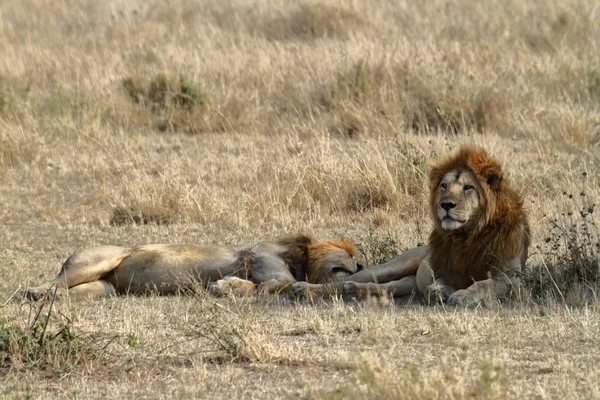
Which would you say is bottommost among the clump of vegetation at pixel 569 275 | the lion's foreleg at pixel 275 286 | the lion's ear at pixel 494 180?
the lion's foreleg at pixel 275 286

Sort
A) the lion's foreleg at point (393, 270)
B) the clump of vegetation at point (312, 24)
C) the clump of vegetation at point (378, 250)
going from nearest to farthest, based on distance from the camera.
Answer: the lion's foreleg at point (393, 270) < the clump of vegetation at point (378, 250) < the clump of vegetation at point (312, 24)

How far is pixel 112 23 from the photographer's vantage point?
23.2 meters

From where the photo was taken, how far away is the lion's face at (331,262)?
30.3 ft

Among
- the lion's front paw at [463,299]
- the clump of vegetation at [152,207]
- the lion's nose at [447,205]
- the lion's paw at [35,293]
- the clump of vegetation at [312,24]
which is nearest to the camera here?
the lion's front paw at [463,299]

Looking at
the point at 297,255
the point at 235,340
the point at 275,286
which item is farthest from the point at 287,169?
the point at 235,340

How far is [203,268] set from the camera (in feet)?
30.6

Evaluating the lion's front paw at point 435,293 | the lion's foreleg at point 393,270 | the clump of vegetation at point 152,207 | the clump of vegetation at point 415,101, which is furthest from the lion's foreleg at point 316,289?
the clump of vegetation at point 415,101

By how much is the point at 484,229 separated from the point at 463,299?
1.79 ft

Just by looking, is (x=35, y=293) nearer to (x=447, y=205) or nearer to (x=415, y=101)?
(x=447, y=205)

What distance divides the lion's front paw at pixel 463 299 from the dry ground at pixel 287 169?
0.81 ft

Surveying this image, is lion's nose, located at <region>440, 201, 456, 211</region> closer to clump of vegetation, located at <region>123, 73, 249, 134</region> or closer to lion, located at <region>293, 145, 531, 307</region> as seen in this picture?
lion, located at <region>293, 145, 531, 307</region>

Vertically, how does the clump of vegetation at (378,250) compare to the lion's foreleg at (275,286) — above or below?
below

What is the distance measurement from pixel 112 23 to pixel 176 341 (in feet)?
54.5

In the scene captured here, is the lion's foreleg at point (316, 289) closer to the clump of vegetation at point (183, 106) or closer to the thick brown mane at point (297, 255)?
the thick brown mane at point (297, 255)
